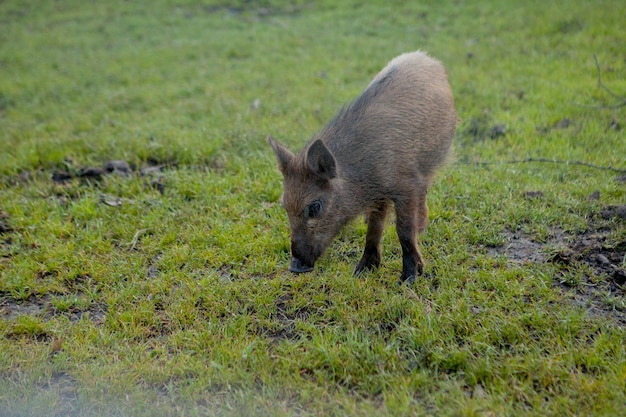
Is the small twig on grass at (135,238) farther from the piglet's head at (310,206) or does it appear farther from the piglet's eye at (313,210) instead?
the piglet's eye at (313,210)

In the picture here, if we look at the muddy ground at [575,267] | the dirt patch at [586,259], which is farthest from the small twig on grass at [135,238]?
the dirt patch at [586,259]

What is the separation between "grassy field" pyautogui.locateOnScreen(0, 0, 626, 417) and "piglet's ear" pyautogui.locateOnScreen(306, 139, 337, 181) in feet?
2.66

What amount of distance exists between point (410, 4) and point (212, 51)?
4862mm

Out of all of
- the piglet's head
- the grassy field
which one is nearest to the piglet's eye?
the piglet's head

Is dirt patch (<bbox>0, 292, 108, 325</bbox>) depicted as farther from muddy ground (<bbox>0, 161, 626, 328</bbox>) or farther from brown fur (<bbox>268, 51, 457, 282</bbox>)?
brown fur (<bbox>268, 51, 457, 282</bbox>)

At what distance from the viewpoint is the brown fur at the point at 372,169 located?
13.1ft

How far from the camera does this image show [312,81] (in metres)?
8.95

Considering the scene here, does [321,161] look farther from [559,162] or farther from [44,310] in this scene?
[559,162]

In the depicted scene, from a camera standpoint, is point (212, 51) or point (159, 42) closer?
point (212, 51)

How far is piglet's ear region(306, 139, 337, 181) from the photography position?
381 centimetres

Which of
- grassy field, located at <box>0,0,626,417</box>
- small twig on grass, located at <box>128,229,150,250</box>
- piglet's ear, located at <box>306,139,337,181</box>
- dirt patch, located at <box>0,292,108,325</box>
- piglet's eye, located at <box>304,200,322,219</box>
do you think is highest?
piglet's ear, located at <box>306,139,337,181</box>

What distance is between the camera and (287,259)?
15.1 feet

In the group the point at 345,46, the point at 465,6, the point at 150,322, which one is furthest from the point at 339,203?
the point at 465,6

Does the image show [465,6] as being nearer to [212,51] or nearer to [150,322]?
[212,51]
